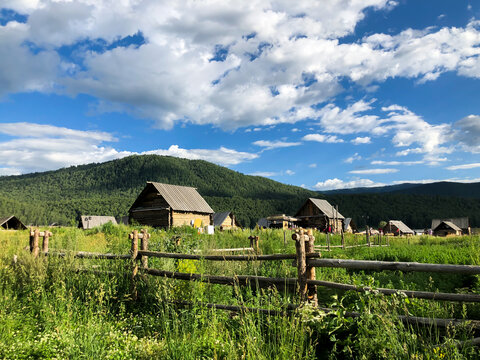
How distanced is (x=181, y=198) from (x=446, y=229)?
61.8 m

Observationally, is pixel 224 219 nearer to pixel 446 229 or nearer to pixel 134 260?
pixel 446 229

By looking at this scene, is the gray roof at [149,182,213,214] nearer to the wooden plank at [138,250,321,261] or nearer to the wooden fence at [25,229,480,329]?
the wooden fence at [25,229,480,329]

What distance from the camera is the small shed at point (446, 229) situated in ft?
231

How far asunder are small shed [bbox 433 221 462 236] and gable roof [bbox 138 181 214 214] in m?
56.8

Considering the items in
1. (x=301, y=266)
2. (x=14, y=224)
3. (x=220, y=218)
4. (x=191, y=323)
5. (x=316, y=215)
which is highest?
(x=316, y=215)

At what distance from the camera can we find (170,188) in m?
35.6

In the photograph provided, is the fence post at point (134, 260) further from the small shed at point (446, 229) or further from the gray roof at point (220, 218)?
the small shed at point (446, 229)

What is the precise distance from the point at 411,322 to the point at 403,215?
12123 centimetres

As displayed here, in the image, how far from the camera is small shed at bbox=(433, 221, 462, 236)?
70438 mm

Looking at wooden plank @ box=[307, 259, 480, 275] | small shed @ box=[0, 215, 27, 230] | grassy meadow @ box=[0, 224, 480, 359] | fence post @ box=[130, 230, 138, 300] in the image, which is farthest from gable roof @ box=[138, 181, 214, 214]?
small shed @ box=[0, 215, 27, 230]

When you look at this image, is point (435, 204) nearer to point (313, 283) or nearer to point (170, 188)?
point (170, 188)

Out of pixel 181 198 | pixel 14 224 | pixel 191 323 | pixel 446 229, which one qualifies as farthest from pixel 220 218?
pixel 191 323

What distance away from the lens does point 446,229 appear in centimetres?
7150

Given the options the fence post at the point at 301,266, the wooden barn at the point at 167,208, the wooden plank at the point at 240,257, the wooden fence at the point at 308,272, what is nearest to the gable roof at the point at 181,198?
the wooden barn at the point at 167,208
